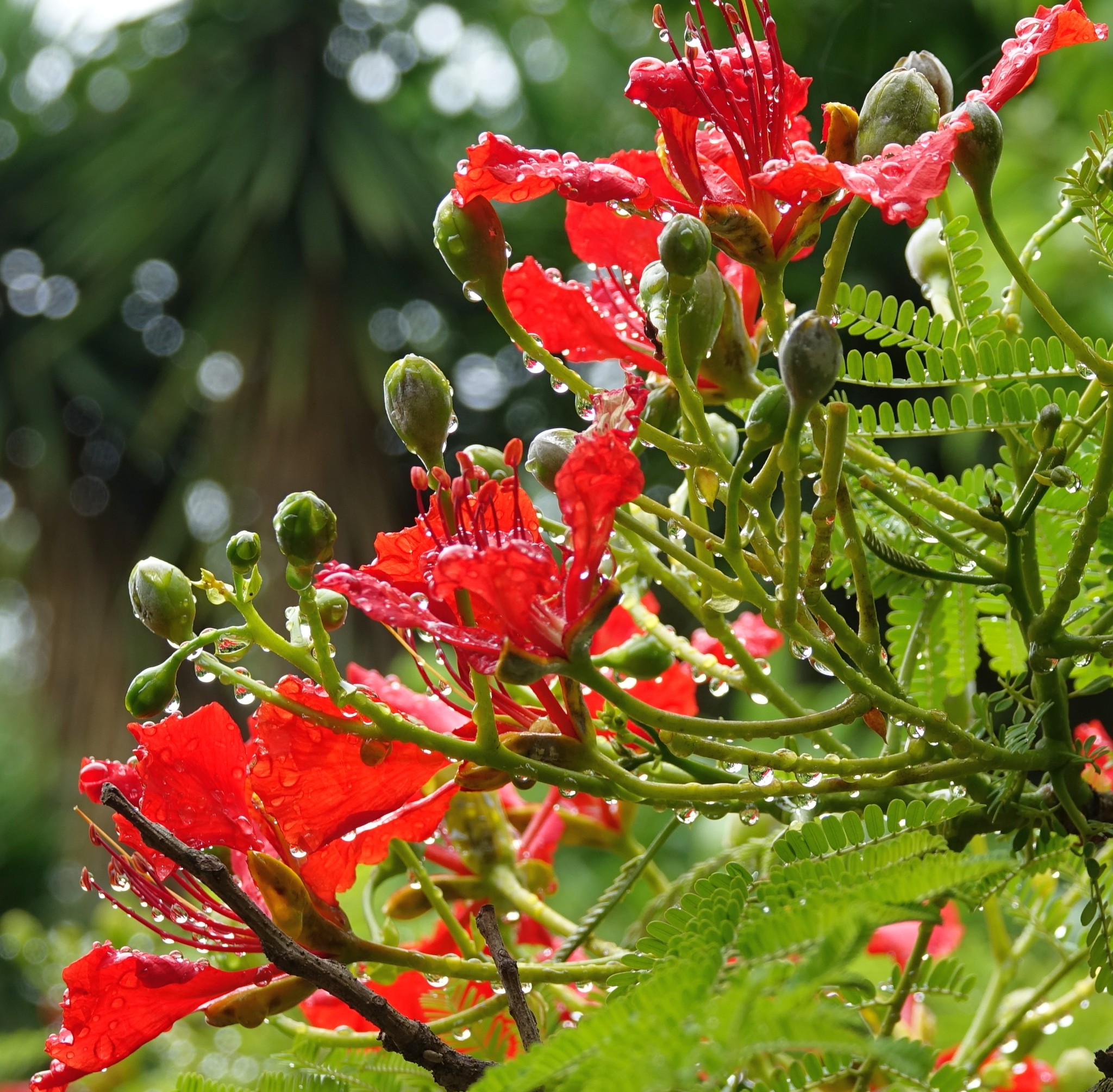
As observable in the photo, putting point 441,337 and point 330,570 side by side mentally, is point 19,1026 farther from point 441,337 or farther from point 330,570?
point 330,570

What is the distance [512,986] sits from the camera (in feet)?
0.96

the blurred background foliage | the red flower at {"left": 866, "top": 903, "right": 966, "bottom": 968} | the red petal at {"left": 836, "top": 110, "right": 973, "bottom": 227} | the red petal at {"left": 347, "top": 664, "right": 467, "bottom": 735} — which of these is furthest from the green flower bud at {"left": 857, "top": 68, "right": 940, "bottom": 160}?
the blurred background foliage

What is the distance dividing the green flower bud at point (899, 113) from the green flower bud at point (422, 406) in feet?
0.44

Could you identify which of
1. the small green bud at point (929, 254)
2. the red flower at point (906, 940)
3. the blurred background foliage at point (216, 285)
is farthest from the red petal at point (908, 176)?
the blurred background foliage at point (216, 285)

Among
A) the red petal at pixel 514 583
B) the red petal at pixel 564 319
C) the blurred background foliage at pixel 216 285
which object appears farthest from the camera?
the blurred background foliage at pixel 216 285

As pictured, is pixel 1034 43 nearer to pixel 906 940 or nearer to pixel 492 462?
pixel 492 462

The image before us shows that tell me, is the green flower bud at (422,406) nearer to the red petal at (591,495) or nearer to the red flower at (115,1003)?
the red petal at (591,495)

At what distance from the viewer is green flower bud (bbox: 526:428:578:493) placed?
0.32 m

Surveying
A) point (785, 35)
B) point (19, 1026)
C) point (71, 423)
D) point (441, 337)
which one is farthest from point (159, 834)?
point (71, 423)

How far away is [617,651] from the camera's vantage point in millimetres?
338

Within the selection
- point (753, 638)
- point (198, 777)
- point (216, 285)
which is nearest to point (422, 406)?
point (198, 777)

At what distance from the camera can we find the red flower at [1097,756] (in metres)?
0.35

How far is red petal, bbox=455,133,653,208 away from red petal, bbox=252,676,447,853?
147 millimetres

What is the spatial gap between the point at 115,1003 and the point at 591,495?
22 cm
